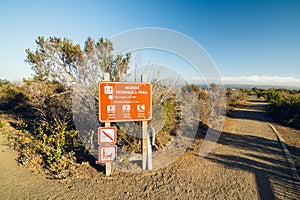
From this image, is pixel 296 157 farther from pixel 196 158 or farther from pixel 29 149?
pixel 29 149

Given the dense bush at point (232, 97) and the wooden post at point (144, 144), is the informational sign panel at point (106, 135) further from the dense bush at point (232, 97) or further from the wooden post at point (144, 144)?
the dense bush at point (232, 97)

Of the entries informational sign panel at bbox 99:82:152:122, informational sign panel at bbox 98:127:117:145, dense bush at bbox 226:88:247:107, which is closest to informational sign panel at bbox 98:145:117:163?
informational sign panel at bbox 98:127:117:145

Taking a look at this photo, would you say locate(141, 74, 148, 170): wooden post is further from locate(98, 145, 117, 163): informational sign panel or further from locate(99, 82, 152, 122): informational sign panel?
locate(98, 145, 117, 163): informational sign panel

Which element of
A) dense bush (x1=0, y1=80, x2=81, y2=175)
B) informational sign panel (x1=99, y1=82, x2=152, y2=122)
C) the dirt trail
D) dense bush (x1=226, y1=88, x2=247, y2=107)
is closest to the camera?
the dirt trail

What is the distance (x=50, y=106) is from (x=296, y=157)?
775cm

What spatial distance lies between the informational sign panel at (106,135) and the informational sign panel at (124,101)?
185 mm

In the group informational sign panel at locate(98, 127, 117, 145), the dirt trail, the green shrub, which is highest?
informational sign panel at locate(98, 127, 117, 145)

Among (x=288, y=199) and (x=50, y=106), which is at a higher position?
(x=50, y=106)

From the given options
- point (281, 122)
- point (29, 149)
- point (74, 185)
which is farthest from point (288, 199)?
point (281, 122)

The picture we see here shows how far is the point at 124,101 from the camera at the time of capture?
3068 mm

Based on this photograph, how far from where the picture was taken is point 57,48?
4.30 m

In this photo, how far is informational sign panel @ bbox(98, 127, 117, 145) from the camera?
2.98 meters

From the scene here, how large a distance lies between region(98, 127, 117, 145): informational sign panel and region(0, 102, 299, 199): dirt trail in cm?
85

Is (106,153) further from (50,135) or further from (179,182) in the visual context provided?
(50,135)
